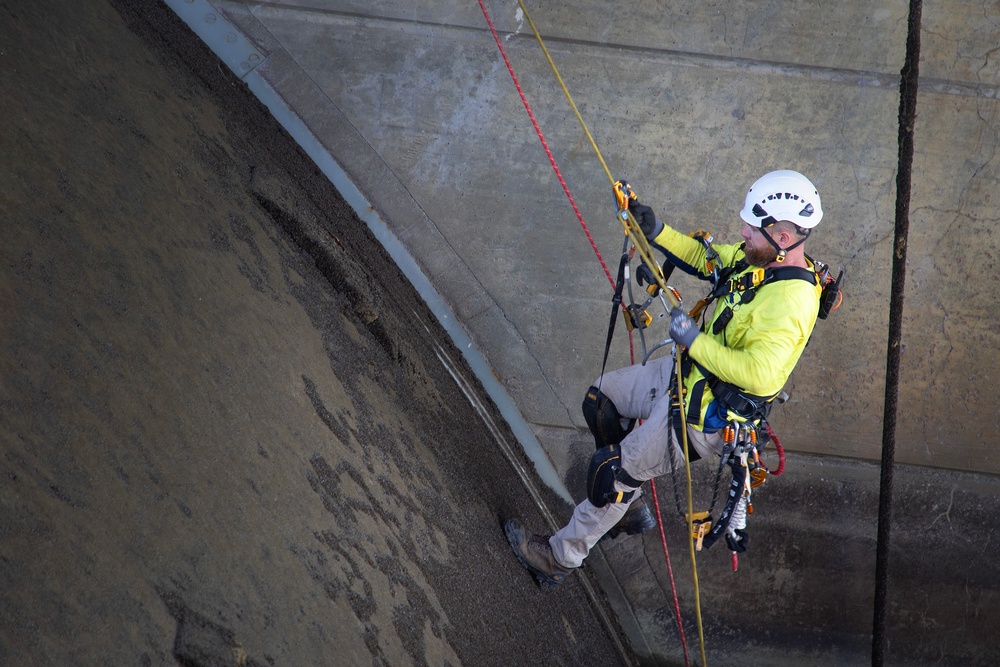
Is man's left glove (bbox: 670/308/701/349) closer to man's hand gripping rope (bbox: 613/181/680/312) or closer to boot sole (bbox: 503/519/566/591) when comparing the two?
man's hand gripping rope (bbox: 613/181/680/312)

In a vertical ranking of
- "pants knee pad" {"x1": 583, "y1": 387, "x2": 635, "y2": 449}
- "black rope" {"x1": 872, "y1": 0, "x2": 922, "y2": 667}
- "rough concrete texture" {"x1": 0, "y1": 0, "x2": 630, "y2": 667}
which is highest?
"black rope" {"x1": 872, "y1": 0, "x2": 922, "y2": 667}

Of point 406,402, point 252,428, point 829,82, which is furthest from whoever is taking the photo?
point 829,82

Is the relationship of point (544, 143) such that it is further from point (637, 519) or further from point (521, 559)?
point (521, 559)

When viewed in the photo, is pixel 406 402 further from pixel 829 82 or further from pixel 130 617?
pixel 829 82

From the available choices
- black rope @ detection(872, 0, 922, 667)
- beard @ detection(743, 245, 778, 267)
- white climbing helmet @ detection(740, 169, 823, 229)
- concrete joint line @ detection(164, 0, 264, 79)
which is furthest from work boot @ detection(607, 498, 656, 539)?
concrete joint line @ detection(164, 0, 264, 79)

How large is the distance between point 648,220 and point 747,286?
532 millimetres

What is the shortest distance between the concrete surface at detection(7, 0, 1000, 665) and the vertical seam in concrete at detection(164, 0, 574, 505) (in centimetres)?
5

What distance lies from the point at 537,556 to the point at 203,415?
1.69 metres

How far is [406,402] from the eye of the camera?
11.5 feet

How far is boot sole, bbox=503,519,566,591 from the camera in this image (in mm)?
3535

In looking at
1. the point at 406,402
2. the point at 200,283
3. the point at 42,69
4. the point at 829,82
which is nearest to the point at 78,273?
the point at 200,283

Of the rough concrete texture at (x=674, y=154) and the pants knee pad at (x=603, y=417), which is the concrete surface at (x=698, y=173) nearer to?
the rough concrete texture at (x=674, y=154)

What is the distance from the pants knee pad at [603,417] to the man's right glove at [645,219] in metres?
0.71

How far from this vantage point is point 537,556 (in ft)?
11.5
